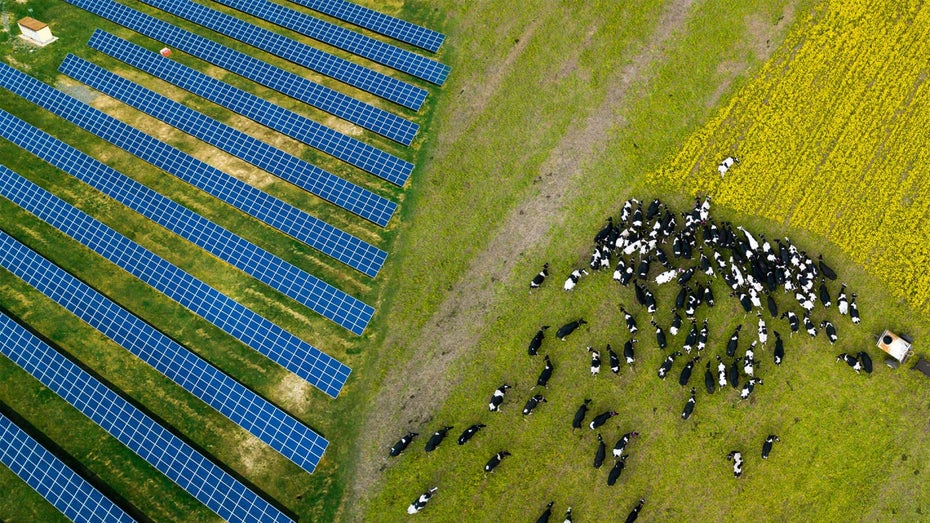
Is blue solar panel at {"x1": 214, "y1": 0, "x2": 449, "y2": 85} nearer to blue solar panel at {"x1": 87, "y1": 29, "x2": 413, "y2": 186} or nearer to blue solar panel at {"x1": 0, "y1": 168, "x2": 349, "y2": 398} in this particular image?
blue solar panel at {"x1": 87, "y1": 29, "x2": 413, "y2": 186}

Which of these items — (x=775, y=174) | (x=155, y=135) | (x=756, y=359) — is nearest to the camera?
(x=756, y=359)

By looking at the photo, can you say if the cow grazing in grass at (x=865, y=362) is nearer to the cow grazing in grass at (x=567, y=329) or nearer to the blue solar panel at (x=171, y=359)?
the cow grazing in grass at (x=567, y=329)

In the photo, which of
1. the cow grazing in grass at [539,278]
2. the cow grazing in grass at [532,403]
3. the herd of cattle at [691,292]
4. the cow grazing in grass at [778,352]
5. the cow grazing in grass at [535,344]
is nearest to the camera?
the cow grazing in grass at [532,403]

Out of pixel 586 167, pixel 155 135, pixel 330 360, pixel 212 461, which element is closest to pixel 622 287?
pixel 586 167

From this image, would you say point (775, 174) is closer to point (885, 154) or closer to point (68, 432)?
point (885, 154)

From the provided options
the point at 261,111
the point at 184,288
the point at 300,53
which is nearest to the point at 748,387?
the point at 184,288

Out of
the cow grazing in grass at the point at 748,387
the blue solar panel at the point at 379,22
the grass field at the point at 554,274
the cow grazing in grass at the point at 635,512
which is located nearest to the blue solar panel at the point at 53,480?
the grass field at the point at 554,274
